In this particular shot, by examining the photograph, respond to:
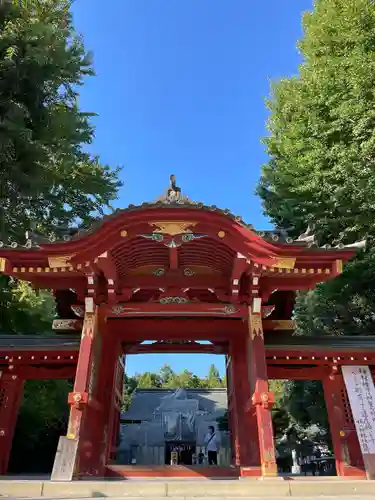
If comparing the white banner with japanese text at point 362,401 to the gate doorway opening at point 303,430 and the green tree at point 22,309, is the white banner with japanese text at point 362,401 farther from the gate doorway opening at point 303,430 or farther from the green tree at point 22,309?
the green tree at point 22,309

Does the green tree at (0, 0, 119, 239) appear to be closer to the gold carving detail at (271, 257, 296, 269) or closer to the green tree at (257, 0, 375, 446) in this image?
the gold carving detail at (271, 257, 296, 269)

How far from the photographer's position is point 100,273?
7.79 metres

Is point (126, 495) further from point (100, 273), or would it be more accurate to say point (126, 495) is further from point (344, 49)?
point (344, 49)

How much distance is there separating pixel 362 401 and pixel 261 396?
106 inches

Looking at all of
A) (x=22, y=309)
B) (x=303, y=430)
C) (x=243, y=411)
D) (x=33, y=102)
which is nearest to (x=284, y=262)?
(x=243, y=411)

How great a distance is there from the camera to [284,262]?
734 cm

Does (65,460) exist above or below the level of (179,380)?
below

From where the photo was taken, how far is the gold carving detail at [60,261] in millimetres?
7293

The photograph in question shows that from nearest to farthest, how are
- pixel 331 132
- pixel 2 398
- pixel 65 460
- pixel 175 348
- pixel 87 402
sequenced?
1. pixel 65 460
2. pixel 87 402
3. pixel 2 398
4. pixel 175 348
5. pixel 331 132

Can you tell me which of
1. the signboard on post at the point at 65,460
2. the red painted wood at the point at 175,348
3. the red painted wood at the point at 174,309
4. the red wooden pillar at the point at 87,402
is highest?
the red painted wood at the point at 174,309

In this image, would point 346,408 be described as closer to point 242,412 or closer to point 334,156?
point 242,412

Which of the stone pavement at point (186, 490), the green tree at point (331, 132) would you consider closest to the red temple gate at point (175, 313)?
the stone pavement at point (186, 490)

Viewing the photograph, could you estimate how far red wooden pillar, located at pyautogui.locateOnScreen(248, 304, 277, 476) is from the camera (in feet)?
20.9

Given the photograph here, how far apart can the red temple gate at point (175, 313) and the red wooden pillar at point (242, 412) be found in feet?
0.06
